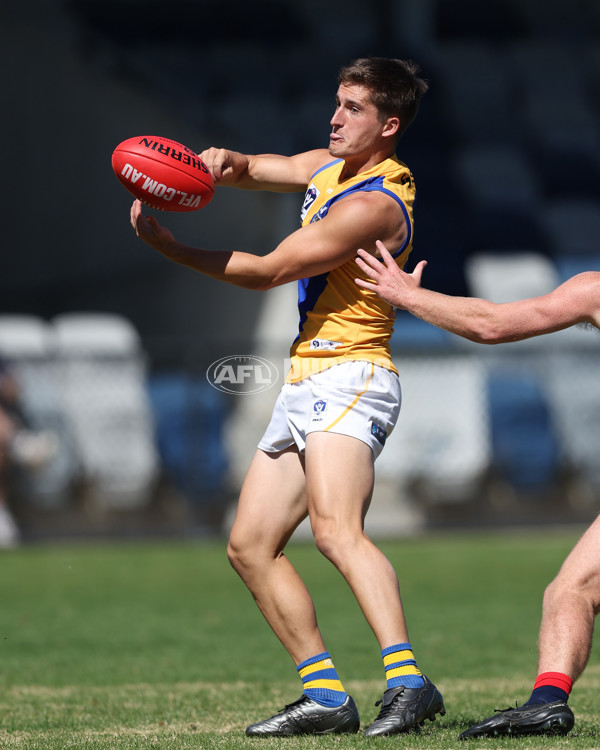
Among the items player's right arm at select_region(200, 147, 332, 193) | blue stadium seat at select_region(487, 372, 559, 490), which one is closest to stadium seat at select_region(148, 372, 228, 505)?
blue stadium seat at select_region(487, 372, 559, 490)

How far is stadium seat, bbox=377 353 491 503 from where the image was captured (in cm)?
1209

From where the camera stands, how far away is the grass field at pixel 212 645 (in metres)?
4.04

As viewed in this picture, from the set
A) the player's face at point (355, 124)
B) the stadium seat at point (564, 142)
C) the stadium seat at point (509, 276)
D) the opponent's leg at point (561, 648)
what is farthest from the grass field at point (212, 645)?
the stadium seat at point (564, 142)

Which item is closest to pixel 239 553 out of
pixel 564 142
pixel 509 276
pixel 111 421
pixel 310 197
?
pixel 310 197

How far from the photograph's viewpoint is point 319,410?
394cm

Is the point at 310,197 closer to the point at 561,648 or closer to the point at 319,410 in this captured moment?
the point at 319,410

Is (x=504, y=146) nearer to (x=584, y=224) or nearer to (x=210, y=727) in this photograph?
(x=584, y=224)

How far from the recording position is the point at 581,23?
2292 centimetres

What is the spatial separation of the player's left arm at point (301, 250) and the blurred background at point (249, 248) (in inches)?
310

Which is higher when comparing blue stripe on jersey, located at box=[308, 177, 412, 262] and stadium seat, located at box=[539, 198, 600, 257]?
stadium seat, located at box=[539, 198, 600, 257]

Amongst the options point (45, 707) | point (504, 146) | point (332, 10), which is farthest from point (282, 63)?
point (45, 707)

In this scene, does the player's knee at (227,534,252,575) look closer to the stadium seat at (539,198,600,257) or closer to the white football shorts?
the white football shorts

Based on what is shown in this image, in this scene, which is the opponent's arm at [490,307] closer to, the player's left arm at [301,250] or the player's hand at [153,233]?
the player's left arm at [301,250]

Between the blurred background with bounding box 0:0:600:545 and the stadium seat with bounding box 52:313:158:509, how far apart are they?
2 centimetres
